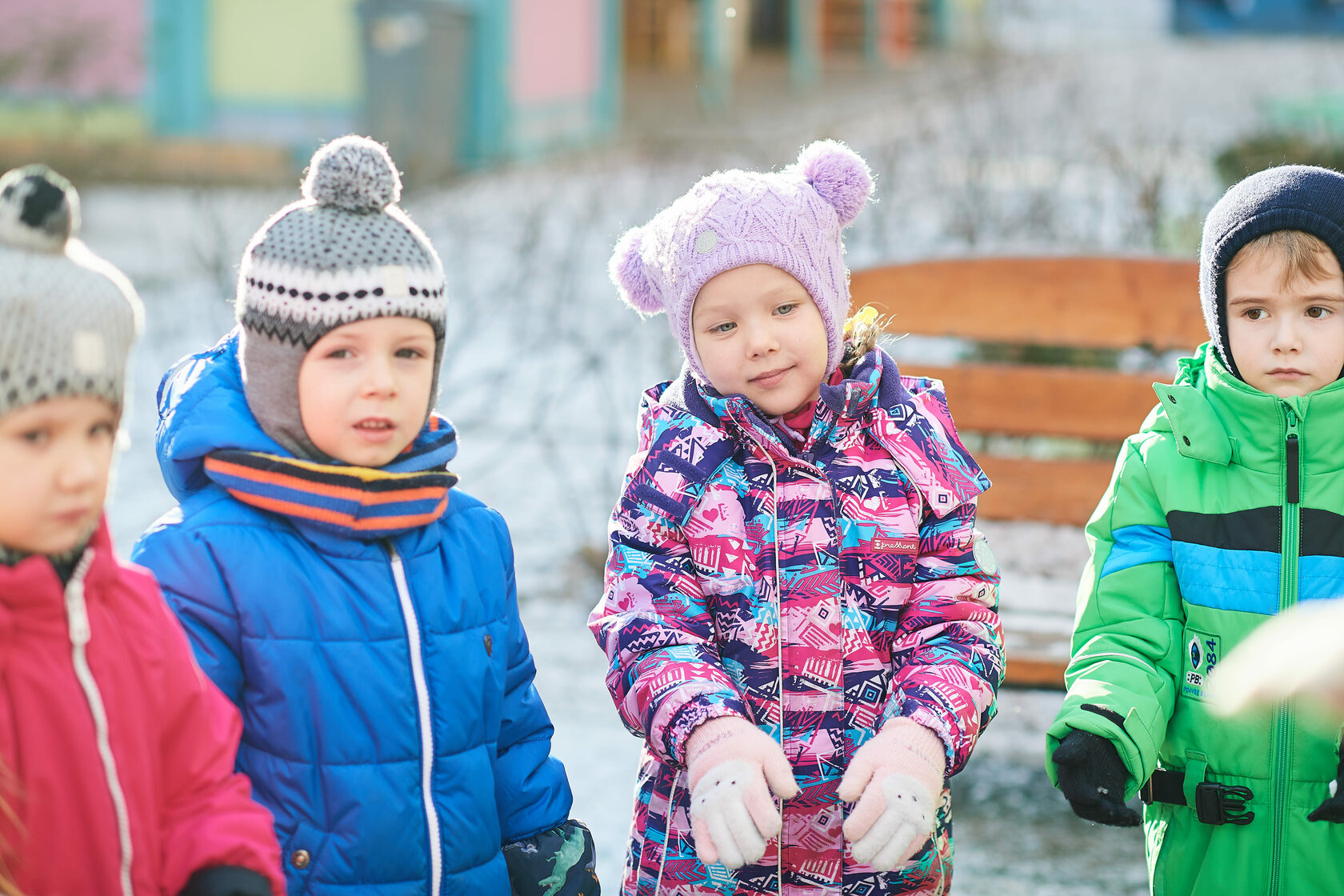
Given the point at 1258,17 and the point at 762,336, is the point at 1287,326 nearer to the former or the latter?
the point at 762,336

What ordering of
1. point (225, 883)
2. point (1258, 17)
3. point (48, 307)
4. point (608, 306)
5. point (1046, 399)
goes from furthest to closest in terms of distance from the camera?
point (1258, 17) < point (608, 306) < point (1046, 399) < point (225, 883) < point (48, 307)

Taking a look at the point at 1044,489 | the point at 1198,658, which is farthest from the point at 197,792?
the point at 1044,489

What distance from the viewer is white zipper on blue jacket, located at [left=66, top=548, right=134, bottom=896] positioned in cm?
164

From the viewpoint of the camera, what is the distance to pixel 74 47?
11.6m

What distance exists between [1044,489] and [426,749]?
2187 millimetres

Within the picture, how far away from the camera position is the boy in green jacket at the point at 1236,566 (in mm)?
2186

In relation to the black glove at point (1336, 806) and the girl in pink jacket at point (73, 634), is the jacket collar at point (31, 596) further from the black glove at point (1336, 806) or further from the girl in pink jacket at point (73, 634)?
the black glove at point (1336, 806)

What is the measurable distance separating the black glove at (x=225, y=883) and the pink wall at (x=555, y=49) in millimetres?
12575

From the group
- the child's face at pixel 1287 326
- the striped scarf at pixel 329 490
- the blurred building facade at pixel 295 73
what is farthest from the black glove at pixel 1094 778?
the blurred building facade at pixel 295 73

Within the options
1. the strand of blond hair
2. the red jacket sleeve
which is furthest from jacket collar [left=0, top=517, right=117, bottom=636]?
the strand of blond hair

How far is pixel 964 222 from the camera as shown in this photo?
5770 millimetres

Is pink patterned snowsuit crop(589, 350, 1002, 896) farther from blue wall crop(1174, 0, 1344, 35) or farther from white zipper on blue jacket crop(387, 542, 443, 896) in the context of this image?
blue wall crop(1174, 0, 1344, 35)

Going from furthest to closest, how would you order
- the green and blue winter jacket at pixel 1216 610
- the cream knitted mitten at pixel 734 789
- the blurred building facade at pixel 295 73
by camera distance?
the blurred building facade at pixel 295 73, the green and blue winter jacket at pixel 1216 610, the cream knitted mitten at pixel 734 789

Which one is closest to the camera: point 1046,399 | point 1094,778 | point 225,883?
point 225,883
